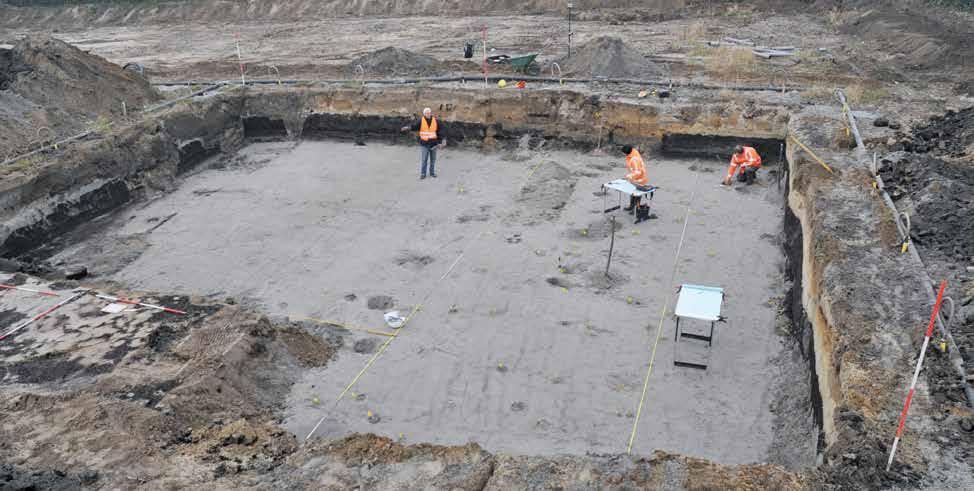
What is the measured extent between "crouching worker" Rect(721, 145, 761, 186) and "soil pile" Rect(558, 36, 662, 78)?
5.47 metres

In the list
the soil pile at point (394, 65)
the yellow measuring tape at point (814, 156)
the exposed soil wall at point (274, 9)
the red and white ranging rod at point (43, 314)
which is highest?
the exposed soil wall at point (274, 9)

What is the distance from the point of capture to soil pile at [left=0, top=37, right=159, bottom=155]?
13062mm

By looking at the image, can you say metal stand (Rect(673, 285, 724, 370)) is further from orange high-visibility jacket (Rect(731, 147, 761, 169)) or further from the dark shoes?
orange high-visibility jacket (Rect(731, 147, 761, 169))

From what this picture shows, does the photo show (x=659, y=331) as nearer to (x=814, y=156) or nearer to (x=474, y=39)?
Answer: (x=814, y=156)

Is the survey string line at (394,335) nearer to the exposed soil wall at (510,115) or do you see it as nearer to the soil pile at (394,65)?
the exposed soil wall at (510,115)

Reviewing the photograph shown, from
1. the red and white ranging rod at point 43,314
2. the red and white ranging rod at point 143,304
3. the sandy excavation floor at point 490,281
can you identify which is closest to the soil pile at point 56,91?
the sandy excavation floor at point 490,281

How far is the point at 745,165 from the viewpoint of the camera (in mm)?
12039

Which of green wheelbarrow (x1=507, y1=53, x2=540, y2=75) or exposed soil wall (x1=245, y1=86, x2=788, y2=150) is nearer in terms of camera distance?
exposed soil wall (x1=245, y1=86, x2=788, y2=150)

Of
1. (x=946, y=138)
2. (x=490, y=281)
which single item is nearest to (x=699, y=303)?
(x=490, y=281)

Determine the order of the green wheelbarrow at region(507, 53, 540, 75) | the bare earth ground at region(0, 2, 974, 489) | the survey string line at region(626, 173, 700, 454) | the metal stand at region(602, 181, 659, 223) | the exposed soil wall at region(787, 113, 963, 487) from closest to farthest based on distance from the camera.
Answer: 1. the exposed soil wall at region(787, 113, 963, 487)
2. the bare earth ground at region(0, 2, 974, 489)
3. the survey string line at region(626, 173, 700, 454)
4. the metal stand at region(602, 181, 659, 223)
5. the green wheelbarrow at region(507, 53, 540, 75)

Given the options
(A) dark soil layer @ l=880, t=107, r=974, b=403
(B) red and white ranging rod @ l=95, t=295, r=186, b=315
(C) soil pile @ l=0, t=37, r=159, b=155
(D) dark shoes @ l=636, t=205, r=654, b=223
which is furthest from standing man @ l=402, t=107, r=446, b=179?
(A) dark soil layer @ l=880, t=107, r=974, b=403

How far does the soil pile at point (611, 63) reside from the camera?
16.8 meters

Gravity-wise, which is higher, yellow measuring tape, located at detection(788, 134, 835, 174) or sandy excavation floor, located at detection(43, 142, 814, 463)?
yellow measuring tape, located at detection(788, 134, 835, 174)

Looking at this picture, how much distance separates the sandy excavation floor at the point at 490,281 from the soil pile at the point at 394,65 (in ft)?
14.2
